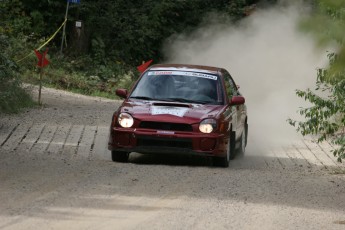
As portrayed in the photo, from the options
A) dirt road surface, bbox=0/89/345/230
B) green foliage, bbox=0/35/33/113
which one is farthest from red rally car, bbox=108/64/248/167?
green foliage, bbox=0/35/33/113

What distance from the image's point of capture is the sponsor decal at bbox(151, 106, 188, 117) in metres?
13.0

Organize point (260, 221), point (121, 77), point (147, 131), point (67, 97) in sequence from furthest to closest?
point (121, 77) → point (67, 97) → point (147, 131) → point (260, 221)

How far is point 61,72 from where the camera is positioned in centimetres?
3039

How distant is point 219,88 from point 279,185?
3.44 meters

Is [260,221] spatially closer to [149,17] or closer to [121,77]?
[121,77]

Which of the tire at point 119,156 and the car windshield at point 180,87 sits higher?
the car windshield at point 180,87

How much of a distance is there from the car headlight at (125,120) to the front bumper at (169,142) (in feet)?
0.25

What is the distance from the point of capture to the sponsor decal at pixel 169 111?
12992 millimetres

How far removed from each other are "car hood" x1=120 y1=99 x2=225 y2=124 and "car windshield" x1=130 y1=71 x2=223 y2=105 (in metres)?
0.36

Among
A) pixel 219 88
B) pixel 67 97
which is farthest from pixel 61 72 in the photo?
pixel 219 88

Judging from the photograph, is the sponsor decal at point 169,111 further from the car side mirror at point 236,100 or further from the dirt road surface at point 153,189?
the car side mirror at point 236,100

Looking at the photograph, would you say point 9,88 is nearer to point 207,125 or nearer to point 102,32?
point 207,125

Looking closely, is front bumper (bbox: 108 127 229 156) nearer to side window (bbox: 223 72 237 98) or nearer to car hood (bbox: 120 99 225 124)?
car hood (bbox: 120 99 225 124)

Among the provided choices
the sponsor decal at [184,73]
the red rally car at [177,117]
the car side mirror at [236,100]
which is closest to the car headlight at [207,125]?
the red rally car at [177,117]
